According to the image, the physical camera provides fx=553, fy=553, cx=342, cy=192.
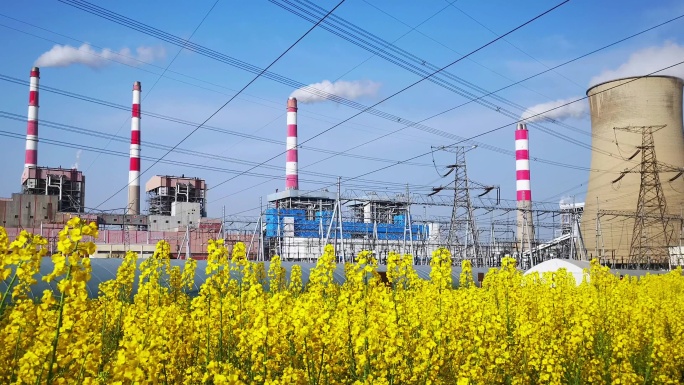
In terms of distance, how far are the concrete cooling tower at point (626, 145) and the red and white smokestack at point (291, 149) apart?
18882mm

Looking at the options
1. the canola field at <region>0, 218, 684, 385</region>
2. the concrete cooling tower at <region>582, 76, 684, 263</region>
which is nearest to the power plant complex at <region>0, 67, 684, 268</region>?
the concrete cooling tower at <region>582, 76, 684, 263</region>

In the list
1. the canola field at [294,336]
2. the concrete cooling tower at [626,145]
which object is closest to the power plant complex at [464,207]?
the concrete cooling tower at [626,145]

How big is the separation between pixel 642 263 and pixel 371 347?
3144 centimetres

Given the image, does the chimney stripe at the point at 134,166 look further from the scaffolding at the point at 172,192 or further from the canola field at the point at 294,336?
the canola field at the point at 294,336

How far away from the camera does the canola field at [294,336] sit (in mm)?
2325

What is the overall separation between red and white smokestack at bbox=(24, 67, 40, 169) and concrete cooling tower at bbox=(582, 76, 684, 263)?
35614 millimetres

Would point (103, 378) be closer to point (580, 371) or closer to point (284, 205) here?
point (580, 371)

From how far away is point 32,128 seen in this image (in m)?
38.5

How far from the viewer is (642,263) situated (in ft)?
98.6

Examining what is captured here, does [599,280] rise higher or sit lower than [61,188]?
lower

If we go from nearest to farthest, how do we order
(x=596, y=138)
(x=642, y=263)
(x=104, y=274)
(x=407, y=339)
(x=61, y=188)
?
(x=407, y=339)
(x=104, y=274)
(x=596, y=138)
(x=642, y=263)
(x=61, y=188)

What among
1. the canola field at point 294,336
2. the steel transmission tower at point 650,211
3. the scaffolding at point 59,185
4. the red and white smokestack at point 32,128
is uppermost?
the red and white smokestack at point 32,128

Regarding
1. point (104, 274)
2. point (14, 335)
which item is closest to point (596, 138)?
point (104, 274)

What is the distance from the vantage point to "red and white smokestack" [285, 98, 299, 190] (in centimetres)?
3875
